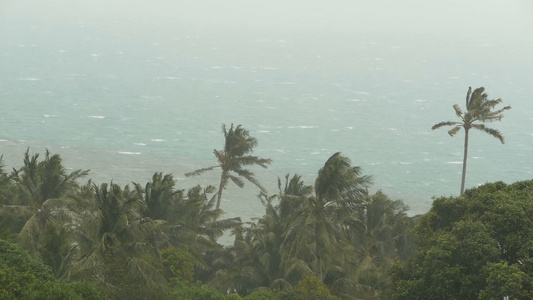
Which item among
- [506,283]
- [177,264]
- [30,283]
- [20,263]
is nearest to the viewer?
[30,283]

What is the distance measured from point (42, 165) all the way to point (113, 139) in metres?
92.6

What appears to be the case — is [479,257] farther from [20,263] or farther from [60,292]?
[20,263]

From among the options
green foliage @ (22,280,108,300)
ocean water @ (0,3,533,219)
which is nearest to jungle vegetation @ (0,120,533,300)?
green foliage @ (22,280,108,300)

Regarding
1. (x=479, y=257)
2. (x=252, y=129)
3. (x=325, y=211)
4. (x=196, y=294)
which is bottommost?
(x=196, y=294)

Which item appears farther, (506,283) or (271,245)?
(271,245)

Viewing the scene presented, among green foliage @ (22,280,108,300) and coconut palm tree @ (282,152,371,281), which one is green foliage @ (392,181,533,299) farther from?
green foliage @ (22,280,108,300)

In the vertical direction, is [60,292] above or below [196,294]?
above

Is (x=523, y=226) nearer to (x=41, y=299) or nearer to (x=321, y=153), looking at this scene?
(x=41, y=299)

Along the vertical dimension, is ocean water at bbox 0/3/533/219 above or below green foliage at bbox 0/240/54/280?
above

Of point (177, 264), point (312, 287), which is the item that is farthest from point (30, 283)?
point (312, 287)

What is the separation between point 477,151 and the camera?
14350cm

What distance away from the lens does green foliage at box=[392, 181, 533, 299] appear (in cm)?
2694

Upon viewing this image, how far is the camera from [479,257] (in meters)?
28.4

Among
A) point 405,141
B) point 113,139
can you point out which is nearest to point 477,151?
point 405,141
